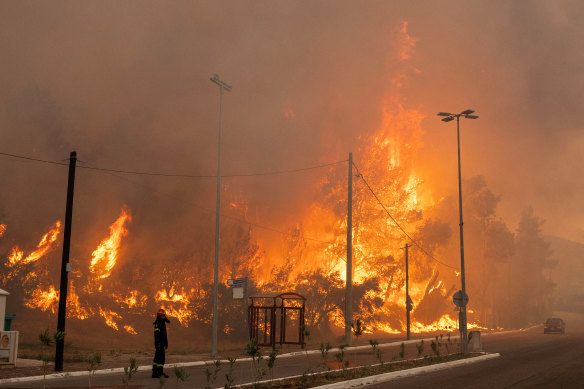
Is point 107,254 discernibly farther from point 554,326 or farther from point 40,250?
point 554,326

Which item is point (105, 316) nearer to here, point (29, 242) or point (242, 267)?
point (29, 242)

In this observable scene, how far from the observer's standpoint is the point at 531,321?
94812 mm

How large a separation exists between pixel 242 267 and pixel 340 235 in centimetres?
1082

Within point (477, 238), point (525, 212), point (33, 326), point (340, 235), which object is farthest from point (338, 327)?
point (525, 212)

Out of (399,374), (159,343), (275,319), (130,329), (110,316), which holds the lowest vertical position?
(130,329)

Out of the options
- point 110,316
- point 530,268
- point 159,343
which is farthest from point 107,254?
point 530,268

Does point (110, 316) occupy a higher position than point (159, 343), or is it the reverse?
point (159, 343)

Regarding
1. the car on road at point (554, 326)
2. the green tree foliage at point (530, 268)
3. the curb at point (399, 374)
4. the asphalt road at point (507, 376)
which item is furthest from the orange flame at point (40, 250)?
the green tree foliage at point (530, 268)

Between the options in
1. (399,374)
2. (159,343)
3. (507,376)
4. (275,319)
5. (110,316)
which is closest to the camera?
(159,343)

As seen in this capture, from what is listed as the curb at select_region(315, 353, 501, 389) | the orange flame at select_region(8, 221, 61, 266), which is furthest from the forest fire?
the curb at select_region(315, 353, 501, 389)

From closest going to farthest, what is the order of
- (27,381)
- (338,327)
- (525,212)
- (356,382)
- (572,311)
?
(356,382), (27,381), (338,327), (525,212), (572,311)

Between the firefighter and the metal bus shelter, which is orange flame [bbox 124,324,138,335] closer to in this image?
the metal bus shelter

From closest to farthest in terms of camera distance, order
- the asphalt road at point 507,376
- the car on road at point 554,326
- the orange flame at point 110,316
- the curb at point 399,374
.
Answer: the curb at point 399,374, the asphalt road at point 507,376, the orange flame at point 110,316, the car on road at point 554,326

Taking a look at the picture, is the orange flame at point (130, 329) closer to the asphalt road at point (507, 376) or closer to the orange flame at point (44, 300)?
the orange flame at point (44, 300)
